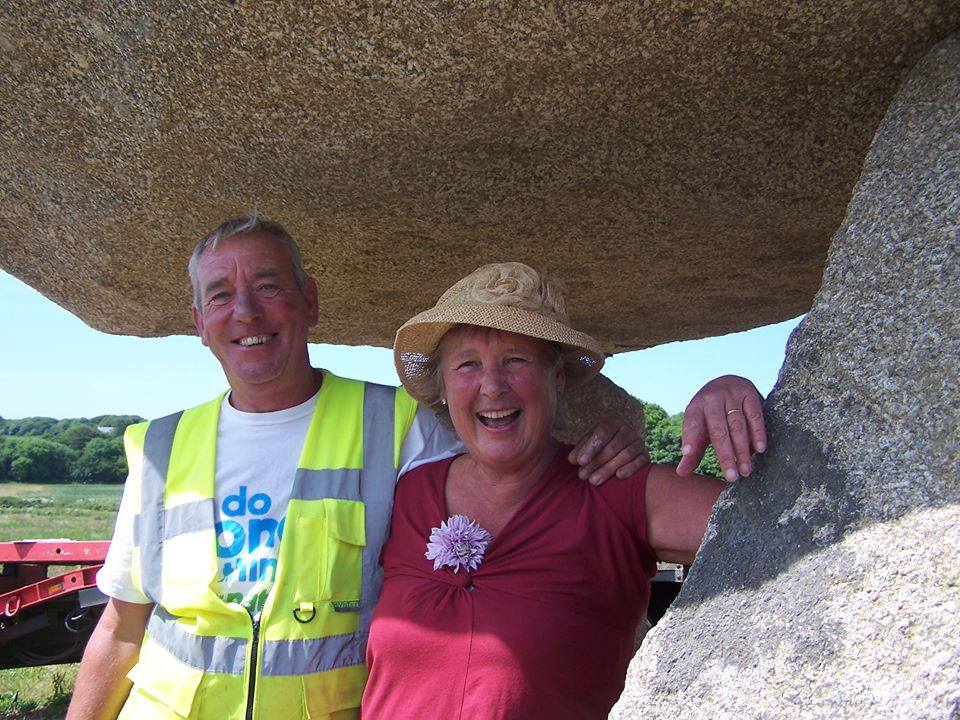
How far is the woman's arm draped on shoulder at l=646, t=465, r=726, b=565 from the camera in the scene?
1728 mm

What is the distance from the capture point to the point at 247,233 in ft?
7.44

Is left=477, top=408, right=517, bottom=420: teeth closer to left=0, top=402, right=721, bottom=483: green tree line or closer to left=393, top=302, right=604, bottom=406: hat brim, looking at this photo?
left=393, top=302, right=604, bottom=406: hat brim

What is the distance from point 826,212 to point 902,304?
44.3 inches

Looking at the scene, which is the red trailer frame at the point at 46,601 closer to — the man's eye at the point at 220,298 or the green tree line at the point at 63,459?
the man's eye at the point at 220,298

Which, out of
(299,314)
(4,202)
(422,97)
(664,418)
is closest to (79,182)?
(4,202)

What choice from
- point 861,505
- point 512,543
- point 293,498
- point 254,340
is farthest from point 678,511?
point 254,340

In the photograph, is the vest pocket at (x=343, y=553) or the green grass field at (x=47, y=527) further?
the green grass field at (x=47, y=527)

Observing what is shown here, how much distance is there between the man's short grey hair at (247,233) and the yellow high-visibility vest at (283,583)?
349 millimetres

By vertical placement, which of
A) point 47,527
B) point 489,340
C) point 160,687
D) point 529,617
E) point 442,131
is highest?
point 47,527

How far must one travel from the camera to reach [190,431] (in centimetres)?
232

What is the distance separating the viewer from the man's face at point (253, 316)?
2.23 metres

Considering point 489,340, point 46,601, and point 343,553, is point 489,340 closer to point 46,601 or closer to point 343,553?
point 343,553

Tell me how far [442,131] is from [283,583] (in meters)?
1.08

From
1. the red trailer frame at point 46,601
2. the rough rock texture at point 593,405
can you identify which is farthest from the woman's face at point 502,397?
the red trailer frame at point 46,601
